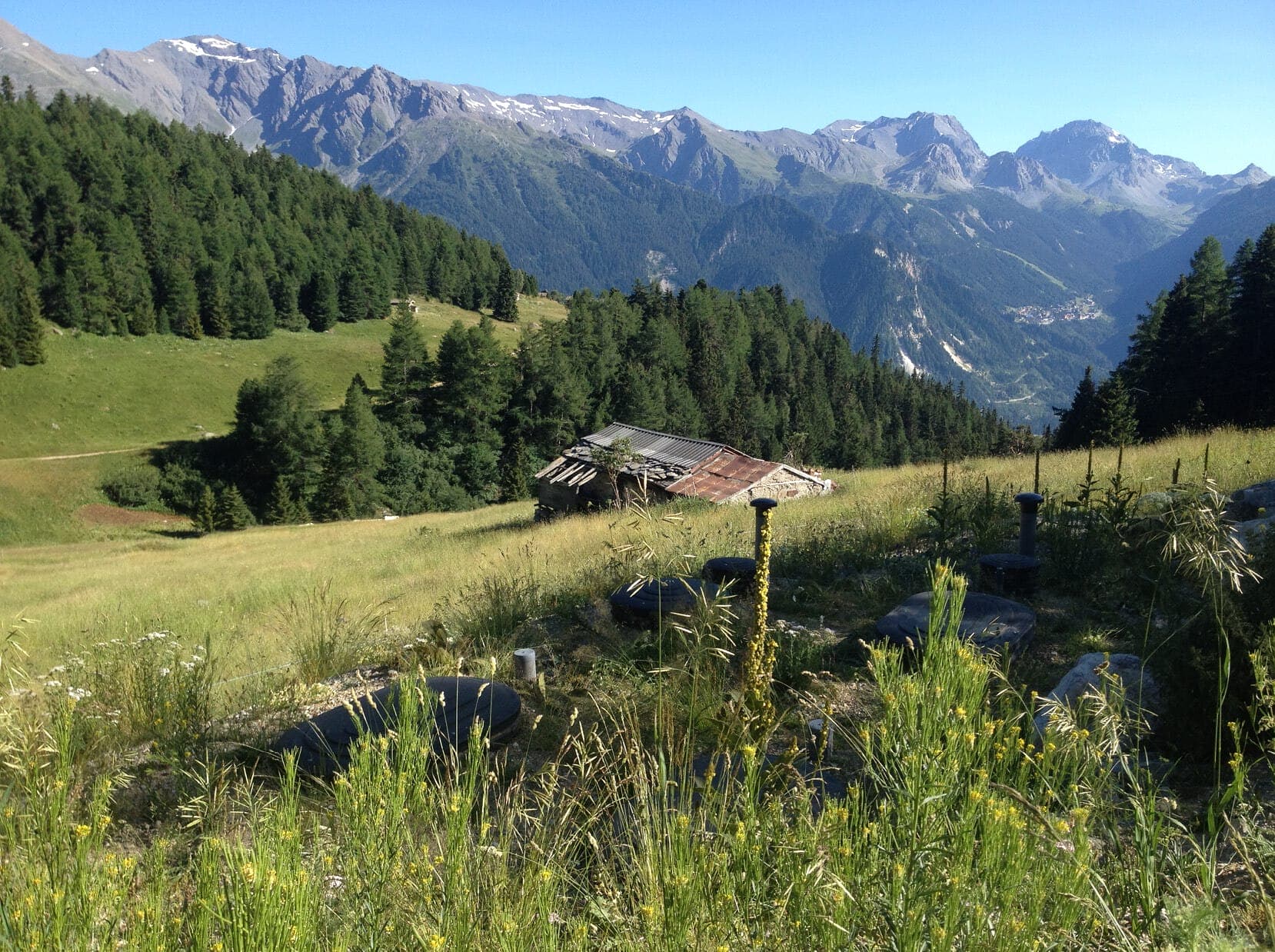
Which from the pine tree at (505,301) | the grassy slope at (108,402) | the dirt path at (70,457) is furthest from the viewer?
the pine tree at (505,301)

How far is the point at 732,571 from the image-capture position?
7.94 metres

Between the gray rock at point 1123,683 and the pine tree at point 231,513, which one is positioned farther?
the pine tree at point 231,513

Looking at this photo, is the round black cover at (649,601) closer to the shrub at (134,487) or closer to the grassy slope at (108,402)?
the grassy slope at (108,402)

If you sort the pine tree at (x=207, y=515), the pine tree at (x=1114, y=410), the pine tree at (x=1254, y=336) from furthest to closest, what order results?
the pine tree at (x=207, y=515) → the pine tree at (x=1254, y=336) → the pine tree at (x=1114, y=410)

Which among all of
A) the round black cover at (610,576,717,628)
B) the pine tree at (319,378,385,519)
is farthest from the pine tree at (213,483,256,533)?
the round black cover at (610,576,717,628)

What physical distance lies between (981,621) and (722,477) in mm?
22534

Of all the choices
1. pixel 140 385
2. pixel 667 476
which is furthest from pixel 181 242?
pixel 667 476

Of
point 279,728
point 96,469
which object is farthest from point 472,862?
point 96,469

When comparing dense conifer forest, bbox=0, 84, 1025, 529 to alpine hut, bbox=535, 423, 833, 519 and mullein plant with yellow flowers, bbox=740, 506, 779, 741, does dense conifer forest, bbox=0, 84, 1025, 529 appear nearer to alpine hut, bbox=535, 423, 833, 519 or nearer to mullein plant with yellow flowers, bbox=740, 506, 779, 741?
alpine hut, bbox=535, 423, 833, 519

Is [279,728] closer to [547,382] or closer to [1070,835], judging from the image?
[1070,835]

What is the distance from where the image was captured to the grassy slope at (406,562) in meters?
10.2

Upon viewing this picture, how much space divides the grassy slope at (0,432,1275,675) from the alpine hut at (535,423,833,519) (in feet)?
7.94

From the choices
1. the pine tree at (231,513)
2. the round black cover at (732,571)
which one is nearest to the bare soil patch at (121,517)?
the pine tree at (231,513)

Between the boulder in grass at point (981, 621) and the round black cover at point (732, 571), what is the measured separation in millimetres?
1634
